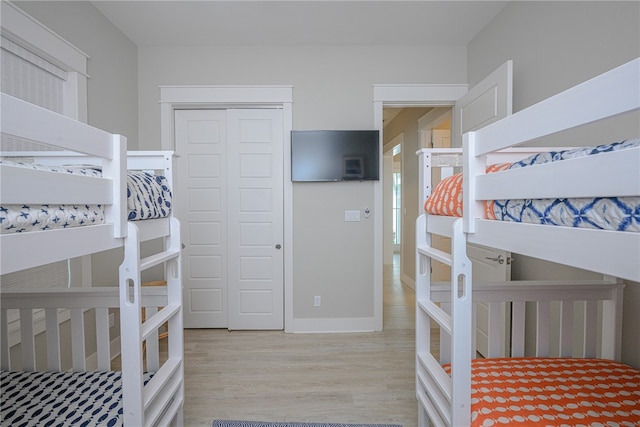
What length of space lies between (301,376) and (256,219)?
1.49 metres

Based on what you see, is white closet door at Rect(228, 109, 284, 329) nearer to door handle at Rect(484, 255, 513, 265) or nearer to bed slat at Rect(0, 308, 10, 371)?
bed slat at Rect(0, 308, 10, 371)

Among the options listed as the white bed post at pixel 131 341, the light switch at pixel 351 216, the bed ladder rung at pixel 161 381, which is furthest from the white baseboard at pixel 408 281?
the white bed post at pixel 131 341

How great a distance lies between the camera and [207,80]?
9.74ft

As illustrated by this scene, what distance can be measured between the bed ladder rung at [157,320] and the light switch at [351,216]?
5.94 feet

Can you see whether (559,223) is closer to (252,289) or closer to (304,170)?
(304,170)

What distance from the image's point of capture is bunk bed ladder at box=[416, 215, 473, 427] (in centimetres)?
113

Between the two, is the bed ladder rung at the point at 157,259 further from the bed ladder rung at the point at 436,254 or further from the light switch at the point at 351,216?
the light switch at the point at 351,216

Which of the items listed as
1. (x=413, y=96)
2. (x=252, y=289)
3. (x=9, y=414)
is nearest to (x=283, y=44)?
(x=413, y=96)

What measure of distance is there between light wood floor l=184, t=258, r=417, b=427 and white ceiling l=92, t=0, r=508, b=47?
272 centimetres

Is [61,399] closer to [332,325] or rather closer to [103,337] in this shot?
[103,337]

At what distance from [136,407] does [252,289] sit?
6.45ft

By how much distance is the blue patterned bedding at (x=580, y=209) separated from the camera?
23.6 inches

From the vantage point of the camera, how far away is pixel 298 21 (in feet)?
8.45

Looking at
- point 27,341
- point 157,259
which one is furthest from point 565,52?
point 27,341
